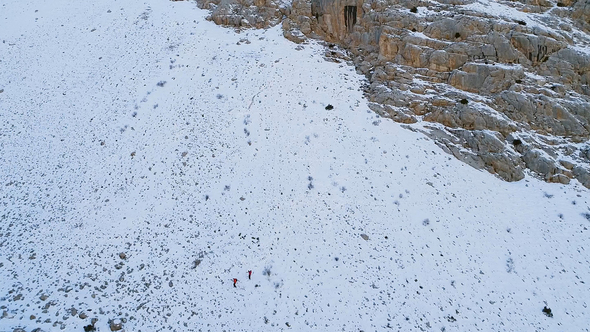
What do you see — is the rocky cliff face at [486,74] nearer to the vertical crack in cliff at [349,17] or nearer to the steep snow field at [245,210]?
the vertical crack in cliff at [349,17]

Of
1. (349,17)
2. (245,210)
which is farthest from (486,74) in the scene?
(245,210)

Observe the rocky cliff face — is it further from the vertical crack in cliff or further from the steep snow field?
the steep snow field

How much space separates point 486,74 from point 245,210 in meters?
18.2

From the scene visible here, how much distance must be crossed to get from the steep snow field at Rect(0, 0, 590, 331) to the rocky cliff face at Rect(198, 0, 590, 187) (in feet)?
5.32

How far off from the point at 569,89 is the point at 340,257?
19.5m

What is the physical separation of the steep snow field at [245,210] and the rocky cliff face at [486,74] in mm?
1621

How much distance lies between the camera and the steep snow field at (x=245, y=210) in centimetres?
1381

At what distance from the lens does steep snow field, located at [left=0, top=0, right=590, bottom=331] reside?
13812 mm

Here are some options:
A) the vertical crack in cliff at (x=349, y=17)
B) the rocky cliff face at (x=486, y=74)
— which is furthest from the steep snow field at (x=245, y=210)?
the vertical crack in cliff at (x=349, y=17)

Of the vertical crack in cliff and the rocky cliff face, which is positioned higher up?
the vertical crack in cliff

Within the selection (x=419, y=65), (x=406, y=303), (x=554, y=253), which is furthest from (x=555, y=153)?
(x=406, y=303)

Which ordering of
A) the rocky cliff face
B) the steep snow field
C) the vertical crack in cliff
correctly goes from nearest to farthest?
the steep snow field → the rocky cliff face → the vertical crack in cliff

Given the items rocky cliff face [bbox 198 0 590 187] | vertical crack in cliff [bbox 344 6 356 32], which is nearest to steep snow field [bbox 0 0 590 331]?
rocky cliff face [bbox 198 0 590 187]

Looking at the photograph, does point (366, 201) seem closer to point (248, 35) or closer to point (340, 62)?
point (340, 62)
